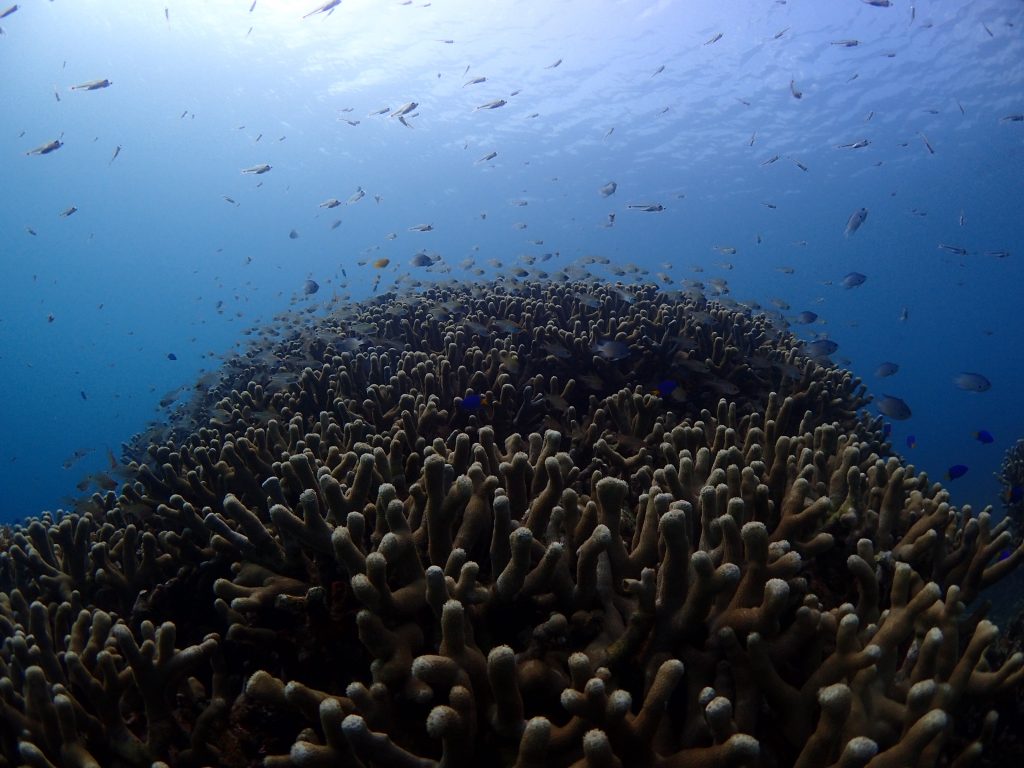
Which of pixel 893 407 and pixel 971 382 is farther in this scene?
pixel 971 382

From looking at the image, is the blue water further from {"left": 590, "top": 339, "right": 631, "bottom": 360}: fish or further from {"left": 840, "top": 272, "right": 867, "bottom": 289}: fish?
{"left": 590, "top": 339, "right": 631, "bottom": 360}: fish

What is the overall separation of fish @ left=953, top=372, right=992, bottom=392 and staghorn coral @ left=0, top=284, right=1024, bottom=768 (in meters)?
6.99

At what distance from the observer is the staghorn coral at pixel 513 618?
1892mm

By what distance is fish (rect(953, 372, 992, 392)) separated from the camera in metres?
9.06

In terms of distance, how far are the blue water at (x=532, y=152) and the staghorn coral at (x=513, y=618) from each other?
11.2 metres

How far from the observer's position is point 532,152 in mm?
59594

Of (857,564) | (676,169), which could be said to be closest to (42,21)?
(676,169)

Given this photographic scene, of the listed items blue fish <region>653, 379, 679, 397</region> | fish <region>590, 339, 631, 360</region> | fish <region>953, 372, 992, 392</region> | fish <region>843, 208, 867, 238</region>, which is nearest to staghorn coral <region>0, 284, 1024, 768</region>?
blue fish <region>653, 379, 679, 397</region>

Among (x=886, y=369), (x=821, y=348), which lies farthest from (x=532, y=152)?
(x=821, y=348)

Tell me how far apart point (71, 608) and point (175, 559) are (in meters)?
0.66

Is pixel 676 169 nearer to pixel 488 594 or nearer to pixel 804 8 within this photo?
pixel 804 8

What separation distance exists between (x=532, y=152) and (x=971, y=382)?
57049mm

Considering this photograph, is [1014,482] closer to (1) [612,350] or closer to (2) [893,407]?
(2) [893,407]

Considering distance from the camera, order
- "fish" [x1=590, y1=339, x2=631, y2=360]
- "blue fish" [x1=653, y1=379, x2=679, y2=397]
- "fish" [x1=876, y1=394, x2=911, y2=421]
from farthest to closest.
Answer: "fish" [x1=876, y1=394, x2=911, y2=421] < "fish" [x1=590, y1=339, x2=631, y2=360] < "blue fish" [x1=653, y1=379, x2=679, y2=397]
